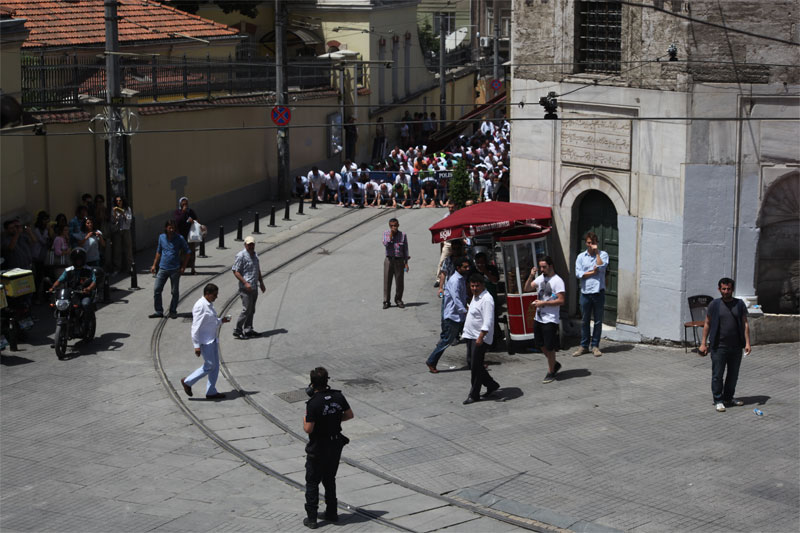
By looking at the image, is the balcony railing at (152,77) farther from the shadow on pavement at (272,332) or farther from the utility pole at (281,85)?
the shadow on pavement at (272,332)

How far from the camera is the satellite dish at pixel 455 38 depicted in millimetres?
64000

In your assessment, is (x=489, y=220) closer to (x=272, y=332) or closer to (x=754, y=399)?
(x=272, y=332)

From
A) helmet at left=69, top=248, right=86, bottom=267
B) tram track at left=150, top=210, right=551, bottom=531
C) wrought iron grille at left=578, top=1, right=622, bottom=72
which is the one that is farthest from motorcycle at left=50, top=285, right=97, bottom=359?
wrought iron grille at left=578, top=1, right=622, bottom=72

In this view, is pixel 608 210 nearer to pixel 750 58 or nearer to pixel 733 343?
pixel 750 58

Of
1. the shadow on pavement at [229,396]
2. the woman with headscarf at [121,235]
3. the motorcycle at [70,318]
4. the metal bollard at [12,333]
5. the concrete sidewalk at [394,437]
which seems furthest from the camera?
the woman with headscarf at [121,235]

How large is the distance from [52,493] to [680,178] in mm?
9969

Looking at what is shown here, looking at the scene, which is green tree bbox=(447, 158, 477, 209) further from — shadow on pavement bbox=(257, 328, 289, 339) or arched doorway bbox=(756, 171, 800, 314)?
arched doorway bbox=(756, 171, 800, 314)

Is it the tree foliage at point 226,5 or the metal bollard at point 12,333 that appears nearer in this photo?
the metal bollard at point 12,333

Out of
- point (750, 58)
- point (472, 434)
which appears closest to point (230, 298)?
point (472, 434)

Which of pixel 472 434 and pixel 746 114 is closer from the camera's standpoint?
pixel 472 434

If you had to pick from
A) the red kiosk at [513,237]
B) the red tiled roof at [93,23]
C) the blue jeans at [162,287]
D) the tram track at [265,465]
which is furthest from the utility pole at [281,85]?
the red kiosk at [513,237]

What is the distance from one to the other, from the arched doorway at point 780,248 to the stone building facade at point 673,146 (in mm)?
21

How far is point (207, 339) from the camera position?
14.6 metres

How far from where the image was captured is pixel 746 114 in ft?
55.0
